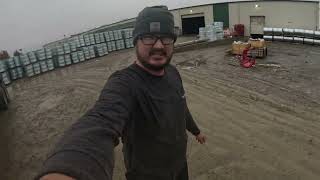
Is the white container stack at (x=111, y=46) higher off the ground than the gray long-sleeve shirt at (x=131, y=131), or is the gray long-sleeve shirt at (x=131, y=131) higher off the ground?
the gray long-sleeve shirt at (x=131, y=131)

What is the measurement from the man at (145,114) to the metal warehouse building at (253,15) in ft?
70.2

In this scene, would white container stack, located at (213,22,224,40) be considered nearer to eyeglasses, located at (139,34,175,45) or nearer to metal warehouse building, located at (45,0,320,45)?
metal warehouse building, located at (45,0,320,45)

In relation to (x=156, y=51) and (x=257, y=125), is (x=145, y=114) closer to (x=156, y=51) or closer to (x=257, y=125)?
(x=156, y=51)

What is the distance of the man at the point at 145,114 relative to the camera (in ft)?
6.26

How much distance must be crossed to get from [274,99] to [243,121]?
236 cm

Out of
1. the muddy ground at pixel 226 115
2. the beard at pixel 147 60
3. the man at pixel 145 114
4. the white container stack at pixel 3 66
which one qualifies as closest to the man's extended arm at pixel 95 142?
the man at pixel 145 114

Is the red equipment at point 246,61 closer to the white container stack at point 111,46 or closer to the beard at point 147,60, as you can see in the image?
the white container stack at point 111,46

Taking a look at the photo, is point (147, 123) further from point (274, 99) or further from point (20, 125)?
point (20, 125)

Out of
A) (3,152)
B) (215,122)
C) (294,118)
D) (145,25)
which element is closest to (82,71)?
(3,152)

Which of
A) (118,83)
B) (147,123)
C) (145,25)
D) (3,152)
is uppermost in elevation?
(145,25)

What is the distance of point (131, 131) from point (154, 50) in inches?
25.0

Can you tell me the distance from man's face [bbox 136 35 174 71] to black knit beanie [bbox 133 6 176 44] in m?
0.04

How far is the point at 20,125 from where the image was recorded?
12727mm

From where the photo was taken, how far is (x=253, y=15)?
82.0 ft
